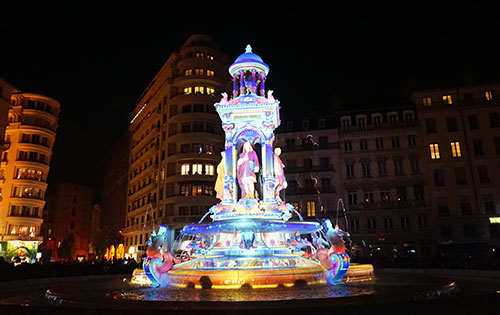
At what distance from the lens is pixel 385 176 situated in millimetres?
53688

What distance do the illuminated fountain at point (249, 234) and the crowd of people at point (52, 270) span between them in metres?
9.76

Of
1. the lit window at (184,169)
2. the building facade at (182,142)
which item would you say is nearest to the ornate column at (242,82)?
the building facade at (182,142)

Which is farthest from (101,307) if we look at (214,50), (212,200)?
(214,50)

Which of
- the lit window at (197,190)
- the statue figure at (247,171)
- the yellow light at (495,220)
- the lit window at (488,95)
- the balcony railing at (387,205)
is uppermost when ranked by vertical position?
the lit window at (488,95)

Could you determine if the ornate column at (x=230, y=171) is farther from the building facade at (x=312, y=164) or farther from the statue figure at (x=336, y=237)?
the building facade at (x=312, y=164)

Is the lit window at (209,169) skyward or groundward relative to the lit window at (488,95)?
groundward

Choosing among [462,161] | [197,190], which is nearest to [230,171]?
[197,190]

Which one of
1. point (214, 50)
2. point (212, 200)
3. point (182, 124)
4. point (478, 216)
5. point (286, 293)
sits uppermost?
point (214, 50)

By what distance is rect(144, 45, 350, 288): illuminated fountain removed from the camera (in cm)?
1376

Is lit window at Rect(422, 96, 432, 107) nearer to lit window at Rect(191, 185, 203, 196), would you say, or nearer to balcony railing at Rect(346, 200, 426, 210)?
balcony railing at Rect(346, 200, 426, 210)

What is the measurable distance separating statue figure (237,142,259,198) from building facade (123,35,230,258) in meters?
36.9

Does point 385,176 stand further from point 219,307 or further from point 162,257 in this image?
point 219,307

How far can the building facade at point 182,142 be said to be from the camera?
56.6 m

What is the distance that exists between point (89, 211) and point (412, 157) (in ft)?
318
